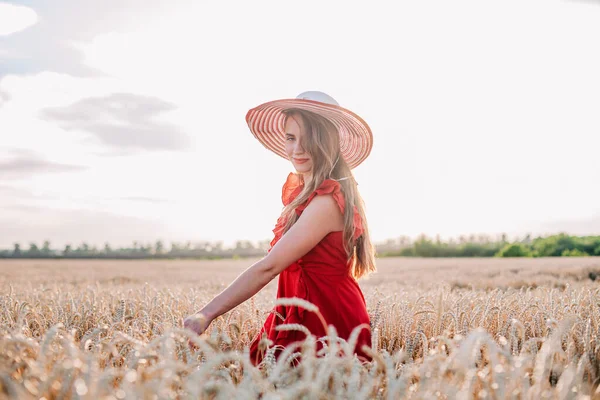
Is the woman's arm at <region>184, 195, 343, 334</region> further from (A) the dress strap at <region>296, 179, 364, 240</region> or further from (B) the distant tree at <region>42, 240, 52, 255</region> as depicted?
(B) the distant tree at <region>42, 240, 52, 255</region>

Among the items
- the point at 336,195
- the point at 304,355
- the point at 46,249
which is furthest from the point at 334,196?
the point at 46,249

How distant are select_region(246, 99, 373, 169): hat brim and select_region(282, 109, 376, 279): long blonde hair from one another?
9 centimetres

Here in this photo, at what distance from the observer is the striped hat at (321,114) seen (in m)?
3.25

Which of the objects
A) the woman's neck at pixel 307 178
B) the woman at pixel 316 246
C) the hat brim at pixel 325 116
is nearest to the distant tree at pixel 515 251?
the hat brim at pixel 325 116

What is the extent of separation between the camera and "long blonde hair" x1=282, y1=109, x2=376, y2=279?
118 inches

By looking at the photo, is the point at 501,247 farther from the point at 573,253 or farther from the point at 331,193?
the point at 331,193

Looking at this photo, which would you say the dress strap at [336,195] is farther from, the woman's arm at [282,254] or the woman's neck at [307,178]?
the woman's neck at [307,178]

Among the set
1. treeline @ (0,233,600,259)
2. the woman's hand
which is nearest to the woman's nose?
the woman's hand

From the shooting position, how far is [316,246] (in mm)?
2930

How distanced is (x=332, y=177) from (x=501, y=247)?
69.6 feet

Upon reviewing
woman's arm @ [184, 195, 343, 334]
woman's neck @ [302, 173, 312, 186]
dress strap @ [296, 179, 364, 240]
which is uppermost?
woman's neck @ [302, 173, 312, 186]

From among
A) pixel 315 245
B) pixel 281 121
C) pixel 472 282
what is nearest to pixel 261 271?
pixel 315 245

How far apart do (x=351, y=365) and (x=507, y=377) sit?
0.60 m

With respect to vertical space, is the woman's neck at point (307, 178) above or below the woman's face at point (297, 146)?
below
